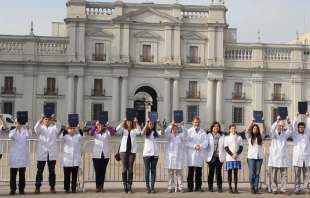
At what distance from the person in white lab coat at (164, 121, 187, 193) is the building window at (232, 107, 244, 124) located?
118ft

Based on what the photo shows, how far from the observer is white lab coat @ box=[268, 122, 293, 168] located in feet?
41.5

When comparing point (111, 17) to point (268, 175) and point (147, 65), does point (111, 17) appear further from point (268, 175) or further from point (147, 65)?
point (268, 175)

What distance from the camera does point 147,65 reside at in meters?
47.4

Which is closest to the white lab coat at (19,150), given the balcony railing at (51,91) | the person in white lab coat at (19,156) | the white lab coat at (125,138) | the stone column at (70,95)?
the person in white lab coat at (19,156)

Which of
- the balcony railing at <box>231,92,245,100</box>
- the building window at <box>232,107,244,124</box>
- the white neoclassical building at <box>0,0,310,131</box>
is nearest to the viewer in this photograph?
the white neoclassical building at <box>0,0,310,131</box>

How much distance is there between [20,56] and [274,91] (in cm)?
2623

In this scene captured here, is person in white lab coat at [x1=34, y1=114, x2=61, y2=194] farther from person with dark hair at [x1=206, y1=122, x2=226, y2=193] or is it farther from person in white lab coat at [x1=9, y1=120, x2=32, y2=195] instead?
person with dark hair at [x1=206, y1=122, x2=226, y2=193]

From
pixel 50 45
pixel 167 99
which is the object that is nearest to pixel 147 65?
pixel 167 99

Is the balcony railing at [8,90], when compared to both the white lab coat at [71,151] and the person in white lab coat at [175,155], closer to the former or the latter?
the white lab coat at [71,151]

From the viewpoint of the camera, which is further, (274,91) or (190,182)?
(274,91)

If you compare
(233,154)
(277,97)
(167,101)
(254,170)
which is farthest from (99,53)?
(254,170)

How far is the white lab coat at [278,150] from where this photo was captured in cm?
1264

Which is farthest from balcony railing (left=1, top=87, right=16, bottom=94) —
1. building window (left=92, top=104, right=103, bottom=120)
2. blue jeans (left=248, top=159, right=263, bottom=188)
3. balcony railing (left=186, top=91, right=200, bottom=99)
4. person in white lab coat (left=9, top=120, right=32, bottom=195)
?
blue jeans (left=248, top=159, right=263, bottom=188)

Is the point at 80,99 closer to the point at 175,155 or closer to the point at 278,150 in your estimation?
the point at 175,155
